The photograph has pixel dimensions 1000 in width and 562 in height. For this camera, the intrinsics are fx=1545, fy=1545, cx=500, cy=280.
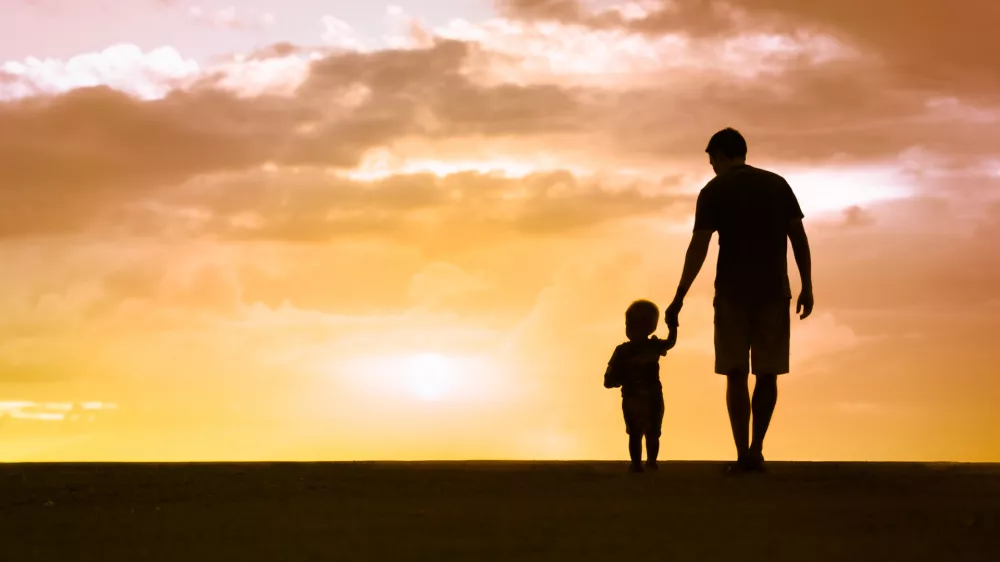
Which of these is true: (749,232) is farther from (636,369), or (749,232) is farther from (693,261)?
(636,369)

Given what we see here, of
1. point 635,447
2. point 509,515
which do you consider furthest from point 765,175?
point 509,515

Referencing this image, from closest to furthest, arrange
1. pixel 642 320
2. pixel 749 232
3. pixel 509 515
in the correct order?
pixel 509 515 → pixel 749 232 → pixel 642 320

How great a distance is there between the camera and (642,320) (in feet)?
42.8

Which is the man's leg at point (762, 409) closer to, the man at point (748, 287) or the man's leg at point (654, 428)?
the man at point (748, 287)

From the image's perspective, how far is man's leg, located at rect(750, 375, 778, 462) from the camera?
1198 centimetres

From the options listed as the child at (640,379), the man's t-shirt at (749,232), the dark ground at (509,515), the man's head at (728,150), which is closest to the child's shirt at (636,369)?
the child at (640,379)

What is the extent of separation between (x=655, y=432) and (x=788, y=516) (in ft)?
14.4

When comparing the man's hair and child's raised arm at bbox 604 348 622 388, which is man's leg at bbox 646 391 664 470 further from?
the man's hair

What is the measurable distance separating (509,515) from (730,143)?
475 centimetres

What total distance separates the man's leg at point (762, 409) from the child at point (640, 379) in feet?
3.41

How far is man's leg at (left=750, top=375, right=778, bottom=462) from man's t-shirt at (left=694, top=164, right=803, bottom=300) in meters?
0.68

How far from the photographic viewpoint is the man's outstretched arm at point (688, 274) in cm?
1218

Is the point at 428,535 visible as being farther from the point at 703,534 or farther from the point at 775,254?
the point at 775,254

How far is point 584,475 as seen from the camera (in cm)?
1221
